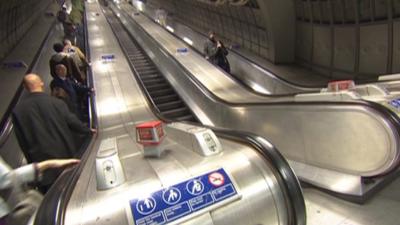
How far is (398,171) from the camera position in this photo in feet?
9.41

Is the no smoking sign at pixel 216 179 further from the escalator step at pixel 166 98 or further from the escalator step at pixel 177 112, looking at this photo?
the escalator step at pixel 166 98

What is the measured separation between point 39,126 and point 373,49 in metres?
6.41

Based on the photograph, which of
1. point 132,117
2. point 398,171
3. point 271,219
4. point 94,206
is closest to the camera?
point 94,206

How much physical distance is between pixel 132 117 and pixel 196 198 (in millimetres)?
3489

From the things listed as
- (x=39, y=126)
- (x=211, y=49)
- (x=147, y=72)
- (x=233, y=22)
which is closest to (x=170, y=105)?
(x=147, y=72)

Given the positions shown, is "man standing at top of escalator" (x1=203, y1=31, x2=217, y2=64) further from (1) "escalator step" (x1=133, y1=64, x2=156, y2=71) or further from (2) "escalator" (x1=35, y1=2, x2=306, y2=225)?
(2) "escalator" (x1=35, y1=2, x2=306, y2=225)

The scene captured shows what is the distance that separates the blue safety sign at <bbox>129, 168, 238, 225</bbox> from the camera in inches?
50.0

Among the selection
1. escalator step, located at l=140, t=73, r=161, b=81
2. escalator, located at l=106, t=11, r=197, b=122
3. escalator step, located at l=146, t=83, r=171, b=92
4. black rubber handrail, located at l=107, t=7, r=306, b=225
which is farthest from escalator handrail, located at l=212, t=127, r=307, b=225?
escalator step, located at l=140, t=73, r=161, b=81

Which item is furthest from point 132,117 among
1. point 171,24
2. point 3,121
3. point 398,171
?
point 171,24

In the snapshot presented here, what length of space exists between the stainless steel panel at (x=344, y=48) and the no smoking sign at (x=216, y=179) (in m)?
6.29

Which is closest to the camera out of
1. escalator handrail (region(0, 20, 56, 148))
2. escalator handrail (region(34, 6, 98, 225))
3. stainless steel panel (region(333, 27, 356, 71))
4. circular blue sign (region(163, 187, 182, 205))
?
escalator handrail (region(34, 6, 98, 225))

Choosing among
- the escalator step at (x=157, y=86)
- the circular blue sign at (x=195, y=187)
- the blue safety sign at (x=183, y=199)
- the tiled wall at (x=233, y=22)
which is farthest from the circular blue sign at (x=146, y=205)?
the tiled wall at (x=233, y=22)

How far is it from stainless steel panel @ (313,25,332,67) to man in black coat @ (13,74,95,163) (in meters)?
6.77

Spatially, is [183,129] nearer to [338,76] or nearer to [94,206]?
[94,206]
